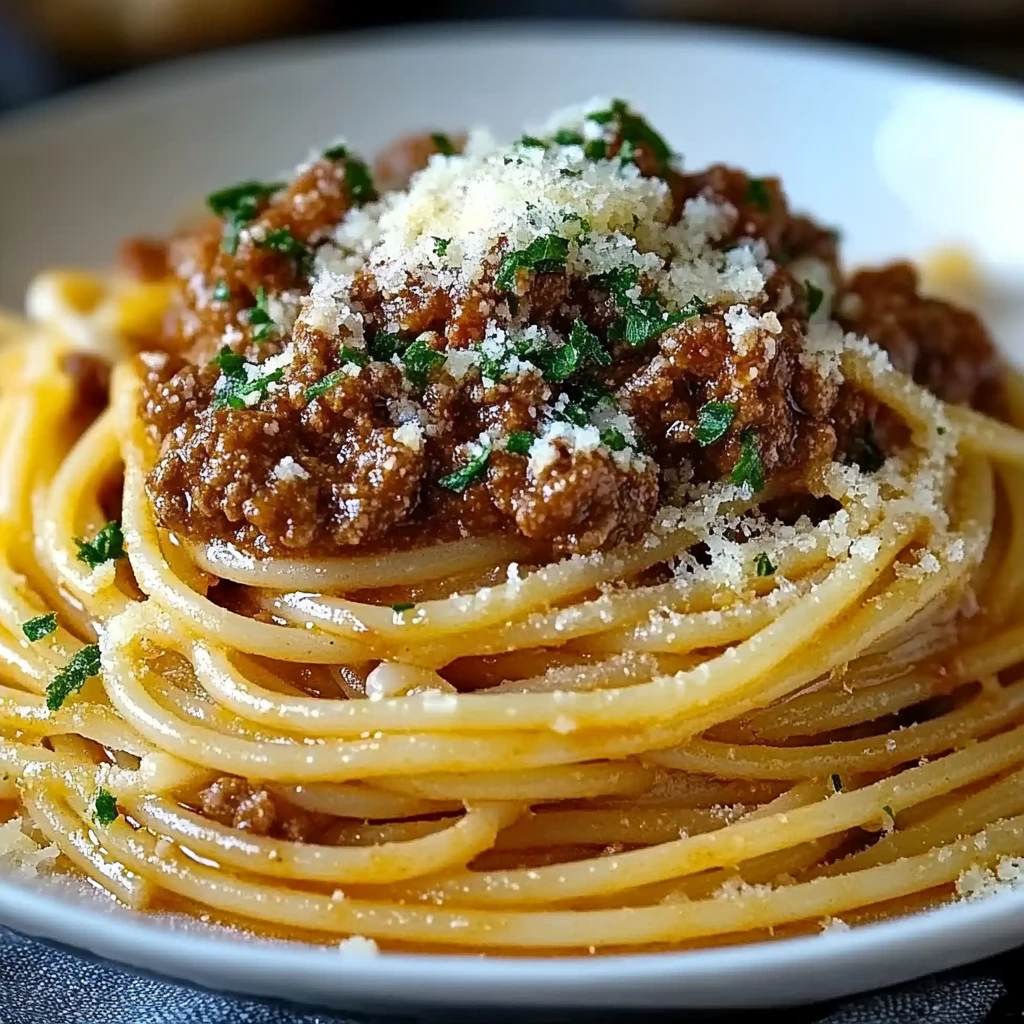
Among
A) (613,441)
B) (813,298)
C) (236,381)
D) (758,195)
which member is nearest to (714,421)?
(613,441)

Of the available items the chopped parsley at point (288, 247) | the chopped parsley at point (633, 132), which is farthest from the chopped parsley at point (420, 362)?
the chopped parsley at point (633, 132)

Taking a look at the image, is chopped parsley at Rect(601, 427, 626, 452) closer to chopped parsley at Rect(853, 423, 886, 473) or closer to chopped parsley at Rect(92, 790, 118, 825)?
chopped parsley at Rect(853, 423, 886, 473)

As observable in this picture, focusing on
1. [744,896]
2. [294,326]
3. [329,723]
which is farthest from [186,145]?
[744,896]

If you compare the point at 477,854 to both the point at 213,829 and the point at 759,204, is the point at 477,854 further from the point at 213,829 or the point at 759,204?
the point at 759,204

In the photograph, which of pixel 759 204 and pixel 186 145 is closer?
pixel 759 204

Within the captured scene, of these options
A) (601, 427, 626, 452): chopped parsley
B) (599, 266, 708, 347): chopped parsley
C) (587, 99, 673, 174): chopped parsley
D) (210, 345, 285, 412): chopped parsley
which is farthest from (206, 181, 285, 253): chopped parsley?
(601, 427, 626, 452): chopped parsley

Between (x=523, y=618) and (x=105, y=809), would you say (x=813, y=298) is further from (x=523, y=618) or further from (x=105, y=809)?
(x=105, y=809)
